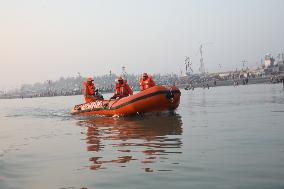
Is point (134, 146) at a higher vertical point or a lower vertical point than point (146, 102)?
lower

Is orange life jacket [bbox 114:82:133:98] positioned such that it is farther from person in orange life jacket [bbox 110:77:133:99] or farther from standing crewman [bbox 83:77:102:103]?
standing crewman [bbox 83:77:102:103]

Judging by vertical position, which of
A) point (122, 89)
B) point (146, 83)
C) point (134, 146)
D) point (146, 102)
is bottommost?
point (134, 146)

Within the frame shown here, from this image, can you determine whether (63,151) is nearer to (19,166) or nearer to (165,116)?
(19,166)

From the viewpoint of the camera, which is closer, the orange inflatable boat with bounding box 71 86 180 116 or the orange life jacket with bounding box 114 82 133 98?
the orange inflatable boat with bounding box 71 86 180 116

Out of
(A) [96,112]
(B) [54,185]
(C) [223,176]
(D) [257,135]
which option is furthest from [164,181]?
(A) [96,112]

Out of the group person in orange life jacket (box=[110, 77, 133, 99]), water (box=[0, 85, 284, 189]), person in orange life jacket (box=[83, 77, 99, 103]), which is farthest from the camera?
person in orange life jacket (box=[83, 77, 99, 103])

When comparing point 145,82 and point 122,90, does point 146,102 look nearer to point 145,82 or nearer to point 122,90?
point 145,82

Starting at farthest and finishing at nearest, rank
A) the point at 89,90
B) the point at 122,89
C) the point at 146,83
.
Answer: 1. the point at 89,90
2. the point at 122,89
3. the point at 146,83

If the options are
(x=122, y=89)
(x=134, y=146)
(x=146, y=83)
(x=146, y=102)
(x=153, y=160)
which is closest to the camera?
(x=153, y=160)

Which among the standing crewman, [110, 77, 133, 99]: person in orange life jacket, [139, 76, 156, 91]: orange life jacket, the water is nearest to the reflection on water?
the water

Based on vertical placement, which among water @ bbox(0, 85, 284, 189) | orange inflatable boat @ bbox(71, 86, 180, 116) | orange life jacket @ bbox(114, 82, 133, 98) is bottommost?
water @ bbox(0, 85, 284, 189)

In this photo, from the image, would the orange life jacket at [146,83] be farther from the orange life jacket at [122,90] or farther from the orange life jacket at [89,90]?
the orange life jacket at [89,90]

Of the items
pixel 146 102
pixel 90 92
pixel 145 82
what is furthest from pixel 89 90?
pixel 146 102

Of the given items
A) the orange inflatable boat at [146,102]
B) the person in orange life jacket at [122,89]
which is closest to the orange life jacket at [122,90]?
the person in orange life jacket at [122,89]
